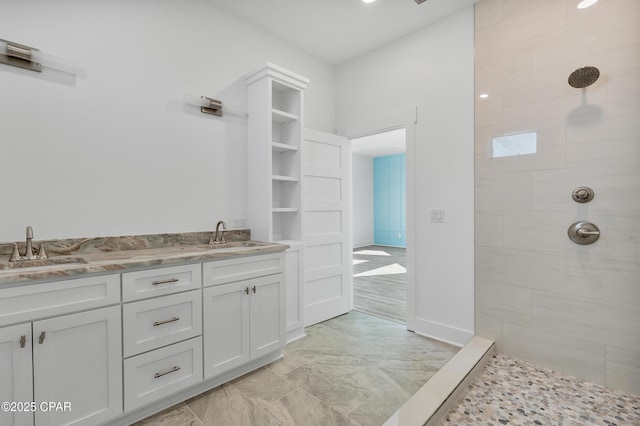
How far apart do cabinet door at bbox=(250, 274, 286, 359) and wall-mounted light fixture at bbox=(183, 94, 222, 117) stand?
1.44m

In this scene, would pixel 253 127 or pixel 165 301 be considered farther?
pixel 253 127

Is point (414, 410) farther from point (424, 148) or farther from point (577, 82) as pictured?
point (577, 82)

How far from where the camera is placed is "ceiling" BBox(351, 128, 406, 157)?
21.9ft

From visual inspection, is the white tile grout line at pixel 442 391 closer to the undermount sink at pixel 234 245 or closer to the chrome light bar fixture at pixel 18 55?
the undermount sink at pixel 234 245

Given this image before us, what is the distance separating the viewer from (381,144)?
24.6 ft

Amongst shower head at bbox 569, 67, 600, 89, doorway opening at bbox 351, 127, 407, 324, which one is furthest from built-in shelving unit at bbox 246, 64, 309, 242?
doorway opening at bbox 351, 127, 407, 324

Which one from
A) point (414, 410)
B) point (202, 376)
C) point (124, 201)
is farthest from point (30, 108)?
point (414, 410)

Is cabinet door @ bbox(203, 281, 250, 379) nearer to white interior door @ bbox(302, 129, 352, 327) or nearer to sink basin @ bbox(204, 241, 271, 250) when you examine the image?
sink basin @ bbox(204, 241, 271, 250)

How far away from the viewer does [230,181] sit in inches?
105

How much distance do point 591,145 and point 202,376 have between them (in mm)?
2953

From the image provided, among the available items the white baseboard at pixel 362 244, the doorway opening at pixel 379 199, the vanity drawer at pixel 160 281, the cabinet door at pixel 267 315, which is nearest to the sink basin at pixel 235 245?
the cabinet door at pixel 267 315

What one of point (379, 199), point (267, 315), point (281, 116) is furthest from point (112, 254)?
point (379, 199)

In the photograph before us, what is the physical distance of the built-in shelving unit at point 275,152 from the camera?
2592 mm

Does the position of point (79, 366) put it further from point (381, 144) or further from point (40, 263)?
point (381, 144)
